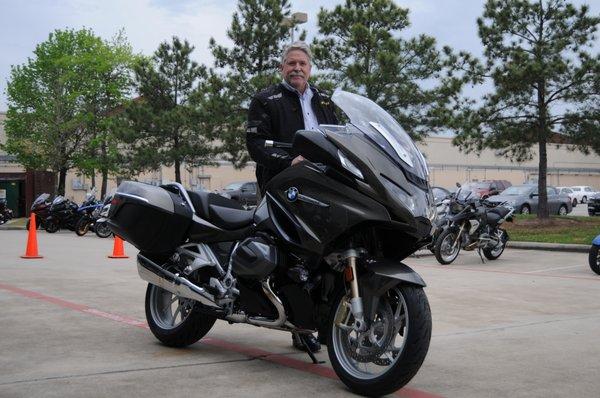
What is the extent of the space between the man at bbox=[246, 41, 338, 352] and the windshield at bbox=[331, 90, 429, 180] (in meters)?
0.76

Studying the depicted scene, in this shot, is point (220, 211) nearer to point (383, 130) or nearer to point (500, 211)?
point (383, 130)

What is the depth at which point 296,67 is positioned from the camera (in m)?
5.29

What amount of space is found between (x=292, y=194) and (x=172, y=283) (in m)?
1.32

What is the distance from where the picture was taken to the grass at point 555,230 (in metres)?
17.2

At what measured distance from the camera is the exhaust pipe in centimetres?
496

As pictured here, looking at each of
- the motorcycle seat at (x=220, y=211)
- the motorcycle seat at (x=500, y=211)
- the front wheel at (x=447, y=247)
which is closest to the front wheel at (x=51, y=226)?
the front wheel at (x=447, y=247)

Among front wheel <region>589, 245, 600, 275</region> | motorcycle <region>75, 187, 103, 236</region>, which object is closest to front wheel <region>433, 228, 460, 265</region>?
front wheel <region>589, 245, 600, 275</region>

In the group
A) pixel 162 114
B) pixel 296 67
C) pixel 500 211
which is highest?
pixel 162 114

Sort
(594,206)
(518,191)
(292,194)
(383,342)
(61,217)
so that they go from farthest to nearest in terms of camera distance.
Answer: (594,206) → (518,191) → (61,217) → (292,194) → (383,342)

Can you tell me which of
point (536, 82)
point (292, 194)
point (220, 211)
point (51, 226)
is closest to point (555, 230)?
point (536, 82)

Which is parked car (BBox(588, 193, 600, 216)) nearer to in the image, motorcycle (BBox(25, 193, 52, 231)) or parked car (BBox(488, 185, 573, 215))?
parked car (BBox(488, 185, 573, 215))

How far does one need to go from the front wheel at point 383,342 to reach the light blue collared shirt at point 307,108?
156 cm

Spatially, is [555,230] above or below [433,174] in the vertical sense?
below

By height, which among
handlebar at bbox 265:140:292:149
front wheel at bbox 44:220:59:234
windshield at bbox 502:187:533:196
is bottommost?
front wheel at bbox 44:220:59:234
